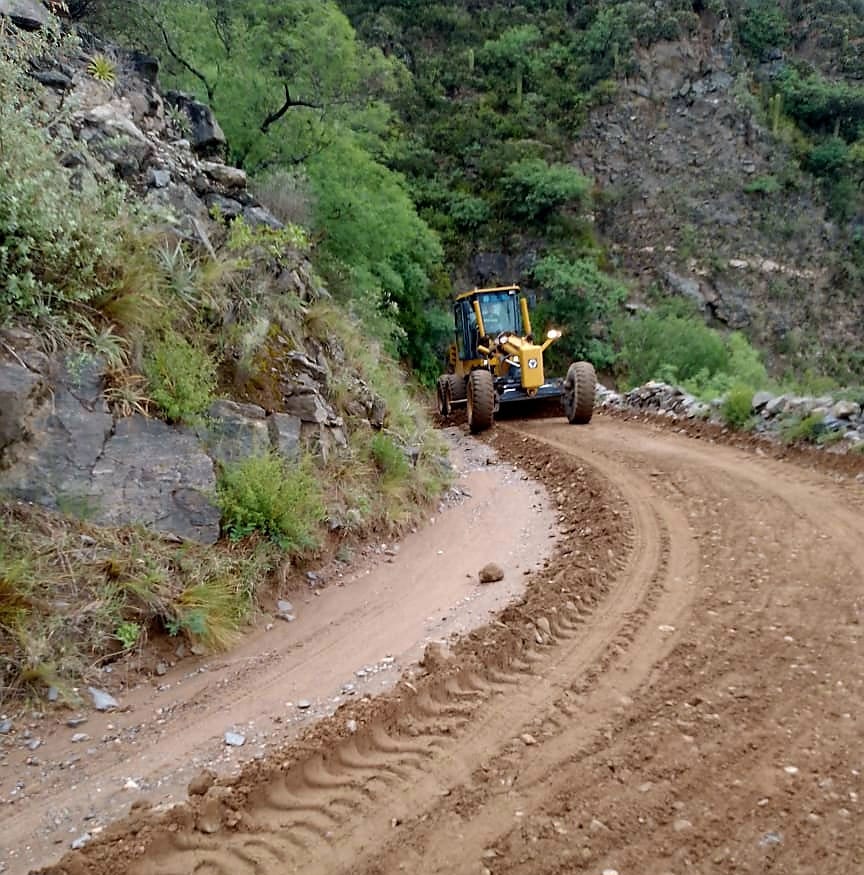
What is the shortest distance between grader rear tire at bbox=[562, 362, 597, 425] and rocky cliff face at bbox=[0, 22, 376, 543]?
19.3ft

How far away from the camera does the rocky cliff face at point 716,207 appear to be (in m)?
26.9

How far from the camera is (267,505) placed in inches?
191

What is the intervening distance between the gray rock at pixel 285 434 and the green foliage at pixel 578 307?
20606mm

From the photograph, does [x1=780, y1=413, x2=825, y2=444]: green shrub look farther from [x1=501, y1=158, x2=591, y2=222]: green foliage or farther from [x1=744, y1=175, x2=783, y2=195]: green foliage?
[x1=744, y1=175, x2=783, y2=195]: green foliage

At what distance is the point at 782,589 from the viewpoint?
4570 mm

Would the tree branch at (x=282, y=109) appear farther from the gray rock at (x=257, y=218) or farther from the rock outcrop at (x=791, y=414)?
the rock outcrop at (x=791, y=414)

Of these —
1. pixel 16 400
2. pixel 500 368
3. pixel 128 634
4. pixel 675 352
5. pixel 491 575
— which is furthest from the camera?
pixel 675 352

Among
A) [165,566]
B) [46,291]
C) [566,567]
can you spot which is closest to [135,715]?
[165,566]

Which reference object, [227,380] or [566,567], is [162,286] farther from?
[566,567]

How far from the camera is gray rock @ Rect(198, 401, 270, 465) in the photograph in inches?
201

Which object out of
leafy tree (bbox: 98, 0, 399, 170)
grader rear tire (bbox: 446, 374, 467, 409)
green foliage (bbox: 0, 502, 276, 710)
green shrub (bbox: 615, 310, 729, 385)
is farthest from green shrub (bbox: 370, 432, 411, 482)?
green shrub (bbox: 615, 310, 729, 385)

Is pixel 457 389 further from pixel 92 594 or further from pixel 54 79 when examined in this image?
pixel 92 594

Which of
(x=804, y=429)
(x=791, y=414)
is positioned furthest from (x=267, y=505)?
(x=791, y=414)

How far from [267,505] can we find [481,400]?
787 centimetres
